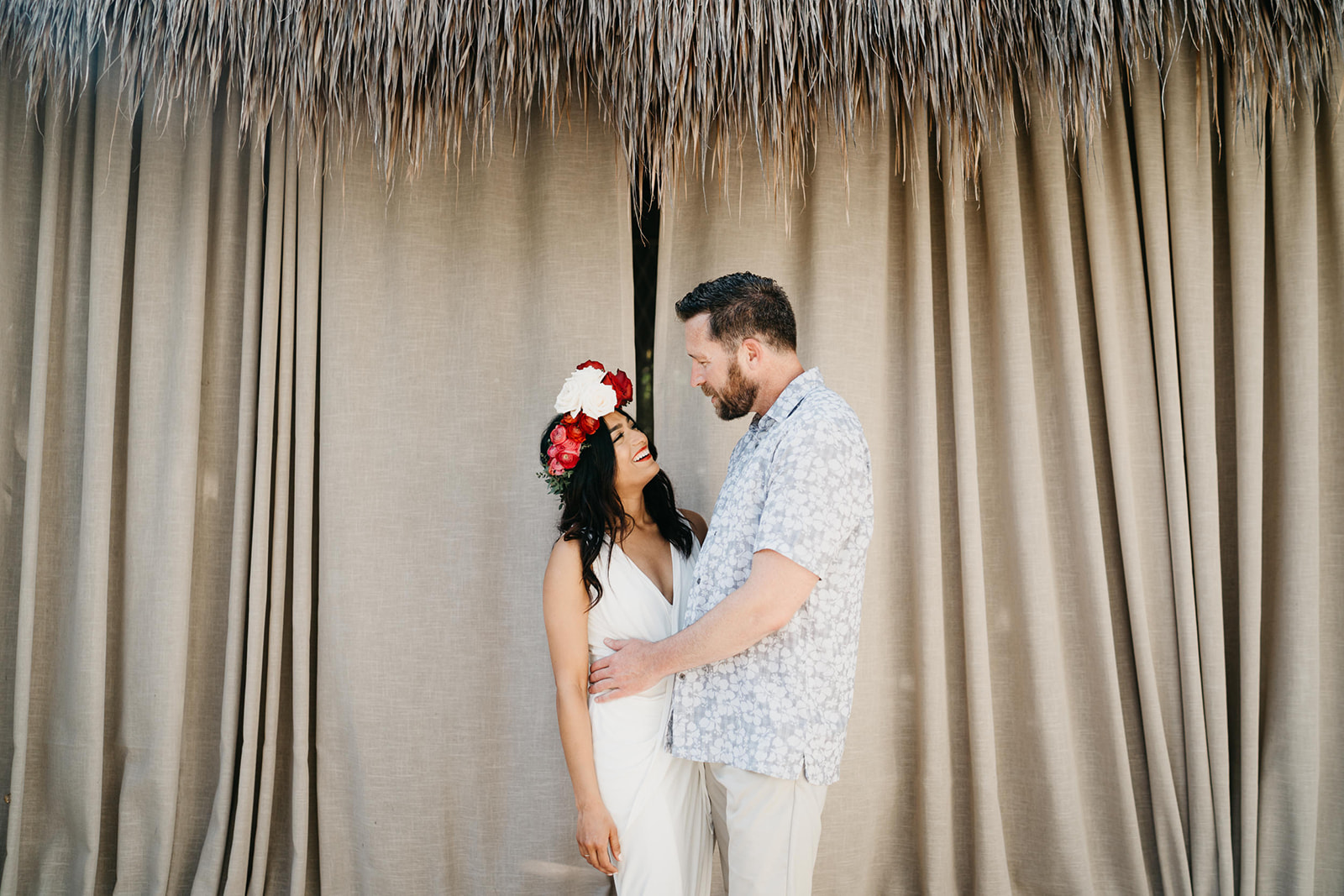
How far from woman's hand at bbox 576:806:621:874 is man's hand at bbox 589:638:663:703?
23 cm

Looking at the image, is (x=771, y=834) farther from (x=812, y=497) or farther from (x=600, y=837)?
(x=812, y=497)

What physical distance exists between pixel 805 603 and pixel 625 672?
16.2 inches

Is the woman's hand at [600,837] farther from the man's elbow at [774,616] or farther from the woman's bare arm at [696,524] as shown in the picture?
the woman's bare arm at [696,524]

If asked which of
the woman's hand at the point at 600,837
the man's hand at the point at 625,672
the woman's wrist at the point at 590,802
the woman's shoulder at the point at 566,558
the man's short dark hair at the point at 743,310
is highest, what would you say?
the man's short dark hair at the point at 743,310

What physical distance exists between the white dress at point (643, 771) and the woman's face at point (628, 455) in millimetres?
161

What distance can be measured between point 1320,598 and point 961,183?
1.61 meters

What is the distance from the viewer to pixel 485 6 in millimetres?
2125

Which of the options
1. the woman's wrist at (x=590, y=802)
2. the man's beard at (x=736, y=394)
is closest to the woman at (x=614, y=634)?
the woman's wrist at (x=590, y=802)

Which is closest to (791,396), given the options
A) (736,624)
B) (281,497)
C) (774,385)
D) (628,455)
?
(774,385)

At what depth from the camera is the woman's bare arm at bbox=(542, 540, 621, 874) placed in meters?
1.81

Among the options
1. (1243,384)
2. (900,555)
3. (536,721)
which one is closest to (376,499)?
(536,721)

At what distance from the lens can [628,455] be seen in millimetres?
1992

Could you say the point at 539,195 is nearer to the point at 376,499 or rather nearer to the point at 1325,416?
the point at 376,499

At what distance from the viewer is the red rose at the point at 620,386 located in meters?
2.01
